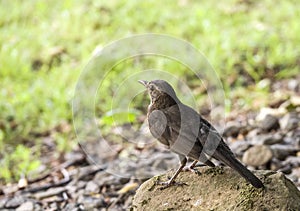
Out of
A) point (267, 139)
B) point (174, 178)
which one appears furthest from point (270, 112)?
point (174, 178)

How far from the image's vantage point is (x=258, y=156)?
4676mm

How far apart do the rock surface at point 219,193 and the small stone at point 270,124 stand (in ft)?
6.99

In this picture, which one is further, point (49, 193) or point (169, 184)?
point (49, 193)

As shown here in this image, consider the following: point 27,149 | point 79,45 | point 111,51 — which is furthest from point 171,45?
point 27,149

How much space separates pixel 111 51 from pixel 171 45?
0.79 m

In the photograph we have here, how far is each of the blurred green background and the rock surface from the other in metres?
2.12

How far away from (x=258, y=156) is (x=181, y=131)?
5.43 feet

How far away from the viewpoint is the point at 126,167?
5098mm

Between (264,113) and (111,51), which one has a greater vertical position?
(111,51)

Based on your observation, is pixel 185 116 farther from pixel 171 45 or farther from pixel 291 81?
pixel 171 45

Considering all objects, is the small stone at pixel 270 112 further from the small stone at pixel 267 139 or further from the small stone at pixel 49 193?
the small stone at pixel 49 193

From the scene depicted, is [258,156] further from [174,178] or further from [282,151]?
[174,178]

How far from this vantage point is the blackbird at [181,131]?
3164 mm

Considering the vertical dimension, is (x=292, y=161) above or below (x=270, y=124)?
below
